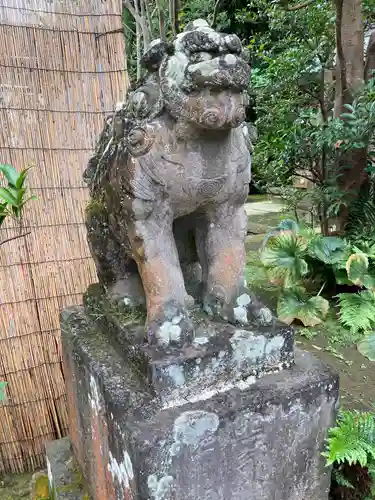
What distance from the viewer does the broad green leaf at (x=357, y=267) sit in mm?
3004

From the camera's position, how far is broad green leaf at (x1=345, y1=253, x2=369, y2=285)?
300 centimetres

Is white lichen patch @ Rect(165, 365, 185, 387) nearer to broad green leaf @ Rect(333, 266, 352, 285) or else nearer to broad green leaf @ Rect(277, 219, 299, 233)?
broad green leaf @ Rect(333, 266, 352, 285)

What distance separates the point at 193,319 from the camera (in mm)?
1330

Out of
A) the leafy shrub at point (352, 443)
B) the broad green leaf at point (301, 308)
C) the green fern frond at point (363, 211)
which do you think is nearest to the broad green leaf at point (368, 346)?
the broad green leaf at point (301, 308)

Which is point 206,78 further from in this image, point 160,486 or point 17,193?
point 160,486

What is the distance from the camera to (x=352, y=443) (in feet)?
4.20

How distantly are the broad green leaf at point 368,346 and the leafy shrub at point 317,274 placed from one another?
17 cm

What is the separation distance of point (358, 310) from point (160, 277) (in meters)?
2.14

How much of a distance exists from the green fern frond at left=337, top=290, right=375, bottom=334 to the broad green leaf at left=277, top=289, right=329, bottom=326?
0.41 ft

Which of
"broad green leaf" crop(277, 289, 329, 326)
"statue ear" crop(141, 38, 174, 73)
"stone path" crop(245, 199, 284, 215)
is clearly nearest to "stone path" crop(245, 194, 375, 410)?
"broad green leaf" crop(277, 289, 329, 326)

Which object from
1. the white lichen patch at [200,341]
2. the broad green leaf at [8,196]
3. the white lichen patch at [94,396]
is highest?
the broad green leaf at [8,196]

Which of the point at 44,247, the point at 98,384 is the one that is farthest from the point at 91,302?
the point at 44,247

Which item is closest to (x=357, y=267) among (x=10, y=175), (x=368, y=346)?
(x=368, y=346)

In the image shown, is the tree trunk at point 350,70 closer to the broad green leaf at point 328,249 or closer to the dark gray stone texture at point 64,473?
the broad green leaf at point 328,249
